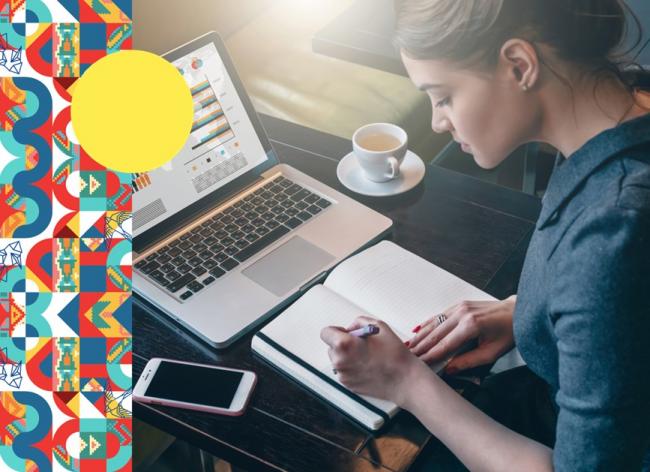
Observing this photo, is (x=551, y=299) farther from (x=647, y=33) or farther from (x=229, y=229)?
(x=647, y=33)

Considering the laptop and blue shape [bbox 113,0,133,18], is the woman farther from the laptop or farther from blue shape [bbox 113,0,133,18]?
blue shape [bbox 113,0,133,18]

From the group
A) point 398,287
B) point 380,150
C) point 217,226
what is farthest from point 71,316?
point 380,150

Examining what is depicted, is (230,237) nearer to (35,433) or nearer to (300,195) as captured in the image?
(300,195)

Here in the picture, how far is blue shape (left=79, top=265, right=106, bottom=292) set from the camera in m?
1.12

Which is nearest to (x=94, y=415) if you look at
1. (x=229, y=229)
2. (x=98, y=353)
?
(x=98, y=353)

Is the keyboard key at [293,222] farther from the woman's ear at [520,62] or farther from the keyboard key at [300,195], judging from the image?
Result: the woman's ear at [520,62]

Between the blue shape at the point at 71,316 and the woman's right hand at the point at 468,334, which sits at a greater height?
the blue shape at the point at 71,316

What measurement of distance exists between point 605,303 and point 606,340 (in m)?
0.04

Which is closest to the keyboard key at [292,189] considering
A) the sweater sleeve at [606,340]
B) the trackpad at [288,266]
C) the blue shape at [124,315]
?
the trackpad at [288,266]

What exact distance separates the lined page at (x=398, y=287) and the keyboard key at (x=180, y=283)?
210 mm

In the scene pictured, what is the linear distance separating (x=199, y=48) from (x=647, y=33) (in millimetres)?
1482

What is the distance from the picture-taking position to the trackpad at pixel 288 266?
3.74ft

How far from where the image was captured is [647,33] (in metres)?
2.14

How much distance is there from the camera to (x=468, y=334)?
1.00 meters
